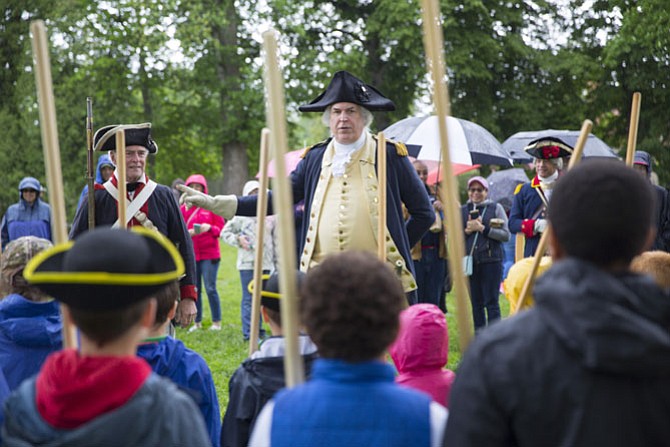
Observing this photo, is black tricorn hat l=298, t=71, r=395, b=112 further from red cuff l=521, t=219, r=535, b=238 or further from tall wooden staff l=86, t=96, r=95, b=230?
red cuff l=521, t=219, r=535, b=238

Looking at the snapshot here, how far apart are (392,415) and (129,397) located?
23.3 inches

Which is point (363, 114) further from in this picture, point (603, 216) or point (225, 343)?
point (225, 343)

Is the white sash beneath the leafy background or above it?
beneath

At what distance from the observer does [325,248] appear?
15.2 feet

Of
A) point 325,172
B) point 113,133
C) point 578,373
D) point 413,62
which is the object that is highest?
point 413,62

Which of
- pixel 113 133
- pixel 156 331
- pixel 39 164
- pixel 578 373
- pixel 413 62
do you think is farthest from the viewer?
pixel 413 62

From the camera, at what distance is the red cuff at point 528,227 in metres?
6.77

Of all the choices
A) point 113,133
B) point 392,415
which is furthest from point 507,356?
point 113,133

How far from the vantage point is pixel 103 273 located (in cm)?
195

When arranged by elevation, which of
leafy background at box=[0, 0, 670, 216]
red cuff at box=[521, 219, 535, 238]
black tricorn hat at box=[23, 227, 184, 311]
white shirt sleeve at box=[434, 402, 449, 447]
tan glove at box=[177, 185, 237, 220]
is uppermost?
leafy background at box=[0, 0, 670, 216]

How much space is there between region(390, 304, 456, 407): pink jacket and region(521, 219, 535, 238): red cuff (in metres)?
3.96

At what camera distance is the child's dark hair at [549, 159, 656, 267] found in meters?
1.80

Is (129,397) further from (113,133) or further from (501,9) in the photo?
(501,9)

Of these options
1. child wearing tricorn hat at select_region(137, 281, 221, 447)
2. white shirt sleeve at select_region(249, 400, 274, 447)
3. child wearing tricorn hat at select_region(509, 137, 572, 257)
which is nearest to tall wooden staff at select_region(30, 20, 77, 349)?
white shirt sleeve at select_region(249, 400, 274, 447)
